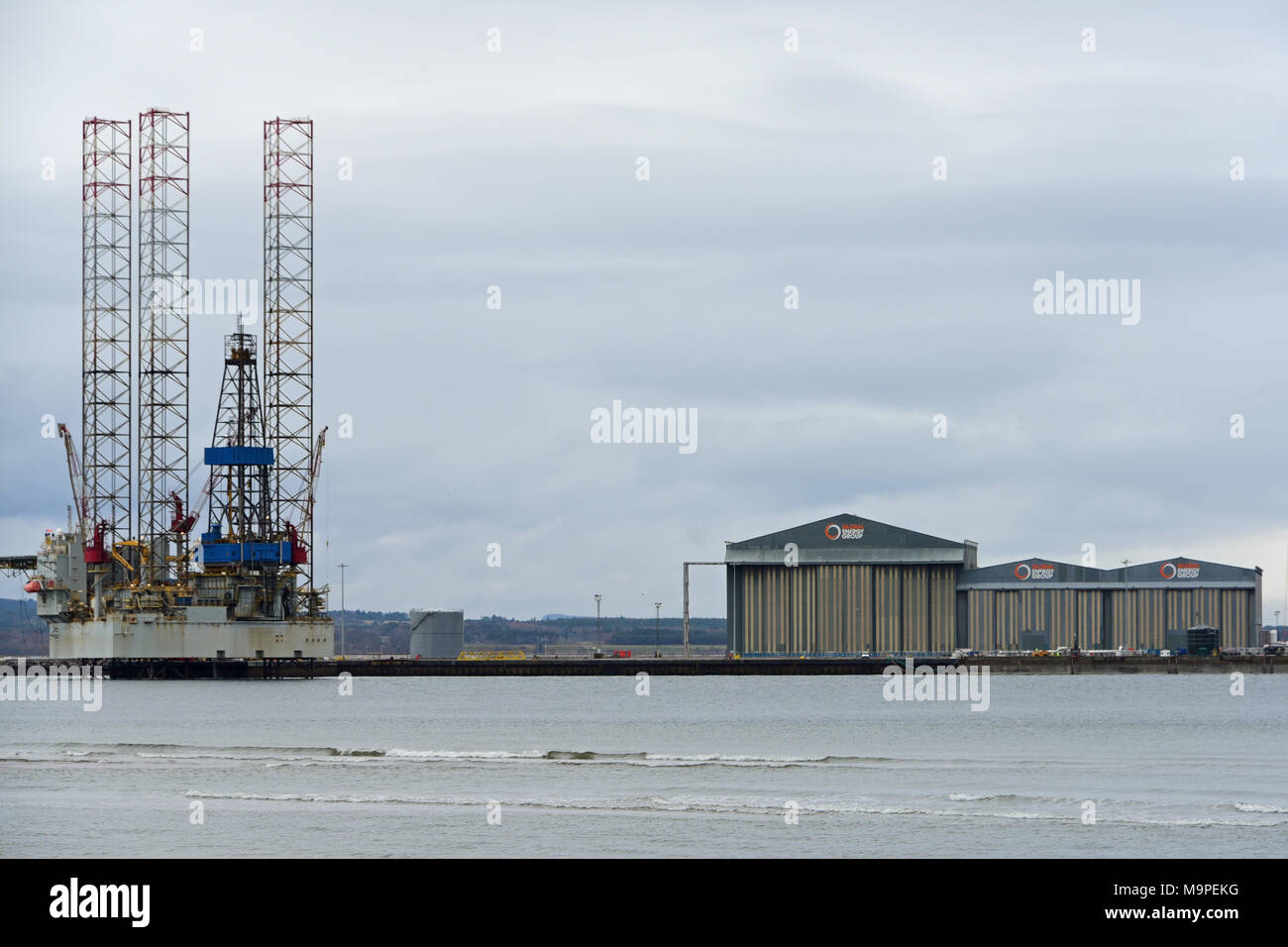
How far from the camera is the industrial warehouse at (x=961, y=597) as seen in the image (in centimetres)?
18588

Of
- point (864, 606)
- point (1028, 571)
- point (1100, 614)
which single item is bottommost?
point (1100, 614)

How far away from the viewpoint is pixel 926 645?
186m

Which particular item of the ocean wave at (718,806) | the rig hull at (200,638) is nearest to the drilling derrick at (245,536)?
the rig hull at (200,638)

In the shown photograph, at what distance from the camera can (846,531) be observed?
187750mm

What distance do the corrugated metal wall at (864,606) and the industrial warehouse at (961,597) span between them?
0.36 feet

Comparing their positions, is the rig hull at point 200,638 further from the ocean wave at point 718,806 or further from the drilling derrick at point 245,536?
the ocean wave at point 718,806

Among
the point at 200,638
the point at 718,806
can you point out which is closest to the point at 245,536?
the point at 200,638

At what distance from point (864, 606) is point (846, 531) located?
8.46 metres

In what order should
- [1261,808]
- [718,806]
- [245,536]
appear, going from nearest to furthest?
[1261,808] → [718,806] → [245,536]

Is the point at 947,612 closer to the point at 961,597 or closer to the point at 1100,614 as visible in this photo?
the point at 961,597

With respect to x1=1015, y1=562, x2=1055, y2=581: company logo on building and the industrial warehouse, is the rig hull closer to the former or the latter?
the industrial warehouse
